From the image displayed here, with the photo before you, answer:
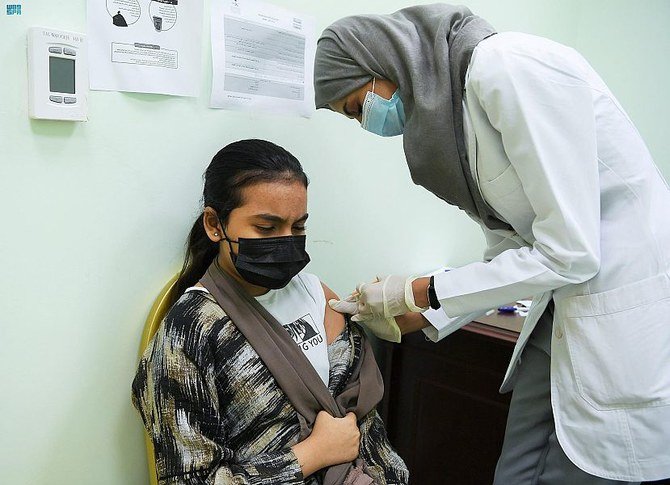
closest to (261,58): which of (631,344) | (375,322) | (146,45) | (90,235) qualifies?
(146,45)

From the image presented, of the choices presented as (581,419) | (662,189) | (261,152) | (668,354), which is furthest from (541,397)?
(261,152)

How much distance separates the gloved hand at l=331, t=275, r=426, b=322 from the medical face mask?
326mm

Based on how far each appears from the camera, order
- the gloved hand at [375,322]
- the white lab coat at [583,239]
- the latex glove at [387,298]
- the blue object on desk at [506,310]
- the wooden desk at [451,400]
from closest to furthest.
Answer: the white lab coat at [583,239] < the latex glove at [387,298] < the gloved hand at [375,322] < the wooden desk at [451,400] < the blue object on desk at [506,310]

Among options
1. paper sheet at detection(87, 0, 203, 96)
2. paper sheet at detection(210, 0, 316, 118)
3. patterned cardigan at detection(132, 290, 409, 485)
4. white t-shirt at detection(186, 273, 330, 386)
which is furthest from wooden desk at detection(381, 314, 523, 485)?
paper sheet at detection(87, 0, 203, 96)

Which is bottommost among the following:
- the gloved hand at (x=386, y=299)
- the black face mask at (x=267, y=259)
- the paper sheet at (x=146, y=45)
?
the gloved hand at (x=386, y=299)

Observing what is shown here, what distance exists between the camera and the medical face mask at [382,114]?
1.26 m

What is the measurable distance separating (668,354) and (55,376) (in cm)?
117

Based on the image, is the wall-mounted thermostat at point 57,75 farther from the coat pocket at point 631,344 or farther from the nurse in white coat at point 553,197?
the coat pocket at point 631,344

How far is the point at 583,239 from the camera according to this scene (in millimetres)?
1060

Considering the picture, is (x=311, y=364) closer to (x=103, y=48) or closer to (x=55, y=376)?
(x=55, y=376)

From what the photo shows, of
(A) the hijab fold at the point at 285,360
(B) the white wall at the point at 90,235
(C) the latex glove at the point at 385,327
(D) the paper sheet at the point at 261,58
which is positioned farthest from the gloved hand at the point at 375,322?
(D) the paper sheet at the point at 261,58

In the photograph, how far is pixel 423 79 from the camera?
1.17 m

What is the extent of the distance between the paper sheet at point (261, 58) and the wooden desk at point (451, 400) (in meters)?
0.79

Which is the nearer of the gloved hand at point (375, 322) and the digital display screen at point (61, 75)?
the digital display screen at point (61, 75)
